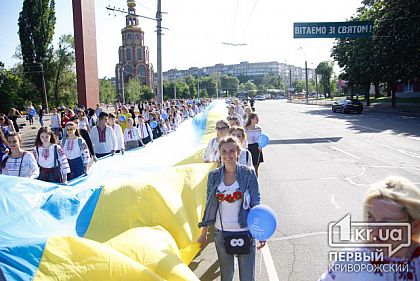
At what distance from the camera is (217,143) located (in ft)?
20.6

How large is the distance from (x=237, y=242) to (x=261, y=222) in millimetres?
382

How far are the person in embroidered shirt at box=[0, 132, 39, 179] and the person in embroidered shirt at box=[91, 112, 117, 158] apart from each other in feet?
10.2

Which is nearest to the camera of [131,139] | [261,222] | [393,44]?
[261,222]

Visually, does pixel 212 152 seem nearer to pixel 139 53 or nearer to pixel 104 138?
pixel 104 138

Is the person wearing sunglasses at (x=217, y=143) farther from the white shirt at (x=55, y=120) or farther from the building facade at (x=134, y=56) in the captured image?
the building facade at (x=134, y=56)

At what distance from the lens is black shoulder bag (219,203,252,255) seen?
3.46 m

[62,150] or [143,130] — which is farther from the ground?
[62,150]

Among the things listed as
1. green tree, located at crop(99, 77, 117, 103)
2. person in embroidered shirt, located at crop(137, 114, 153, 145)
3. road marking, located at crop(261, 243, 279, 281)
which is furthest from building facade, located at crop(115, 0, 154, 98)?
road marking, located at crop(261, 243, 279, 281)

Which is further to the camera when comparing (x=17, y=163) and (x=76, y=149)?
(x=76, y=149)

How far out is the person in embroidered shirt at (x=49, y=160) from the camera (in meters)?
6.06

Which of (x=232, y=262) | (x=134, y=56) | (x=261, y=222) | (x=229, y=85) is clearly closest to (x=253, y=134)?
(x=232, y=262)

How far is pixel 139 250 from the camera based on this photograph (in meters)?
3.06

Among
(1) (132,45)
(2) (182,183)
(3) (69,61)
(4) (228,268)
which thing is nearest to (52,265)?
(4) (228,268)

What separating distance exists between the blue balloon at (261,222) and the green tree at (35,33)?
54092 mm
